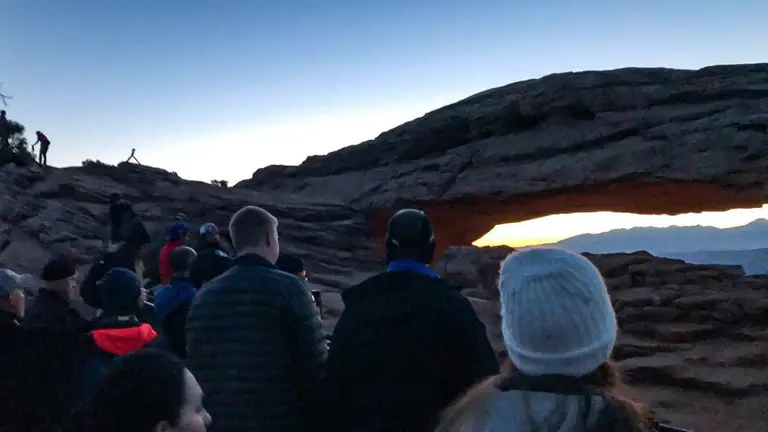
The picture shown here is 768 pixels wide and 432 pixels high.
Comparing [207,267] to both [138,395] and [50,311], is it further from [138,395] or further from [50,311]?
[138,395]

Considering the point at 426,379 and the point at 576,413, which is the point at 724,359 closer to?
the point at 426,379

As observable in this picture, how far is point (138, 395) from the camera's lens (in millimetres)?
1626

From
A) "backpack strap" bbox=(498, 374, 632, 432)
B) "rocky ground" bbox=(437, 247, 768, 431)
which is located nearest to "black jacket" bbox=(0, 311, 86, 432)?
"backpack strap" bbox=(498, 374, 632, 432)

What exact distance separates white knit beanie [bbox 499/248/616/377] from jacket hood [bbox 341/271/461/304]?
1229 mm

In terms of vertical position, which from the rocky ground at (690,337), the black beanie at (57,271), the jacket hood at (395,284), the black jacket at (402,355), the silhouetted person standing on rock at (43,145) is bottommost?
the rocky ground at (690,337)

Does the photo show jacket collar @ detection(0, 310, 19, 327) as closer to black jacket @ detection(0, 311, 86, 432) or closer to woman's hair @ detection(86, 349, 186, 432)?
black jacket @ detection(0, 311, 86, 432)

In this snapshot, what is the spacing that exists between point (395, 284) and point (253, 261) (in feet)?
2.34

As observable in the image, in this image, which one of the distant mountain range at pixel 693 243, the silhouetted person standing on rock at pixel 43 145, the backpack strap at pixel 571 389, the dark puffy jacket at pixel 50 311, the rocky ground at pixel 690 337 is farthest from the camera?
the silhouetted person standing on rock at pixel 43 145

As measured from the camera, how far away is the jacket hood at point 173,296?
13.5 ft

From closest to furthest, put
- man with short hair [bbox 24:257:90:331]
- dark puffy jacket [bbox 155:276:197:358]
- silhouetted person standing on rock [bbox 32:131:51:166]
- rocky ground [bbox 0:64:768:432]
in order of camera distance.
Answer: dark puffy jacket [bbox 155:276:197:358] → man with short hair [bbox 24:257:90:331] → rocky ground [bbox 0:64:768:432] → silhouetted person standing on rock [bbox 32:131:51:166]

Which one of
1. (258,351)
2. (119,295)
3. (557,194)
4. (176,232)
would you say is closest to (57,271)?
(119,295)

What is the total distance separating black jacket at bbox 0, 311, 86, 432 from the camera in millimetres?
2988

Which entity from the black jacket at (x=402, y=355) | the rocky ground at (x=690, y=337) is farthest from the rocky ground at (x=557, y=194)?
the black jacket at (x=402, y=355)

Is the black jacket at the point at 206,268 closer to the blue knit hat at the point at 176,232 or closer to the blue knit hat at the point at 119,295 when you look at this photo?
the blue knit hat at the point at 119,295
